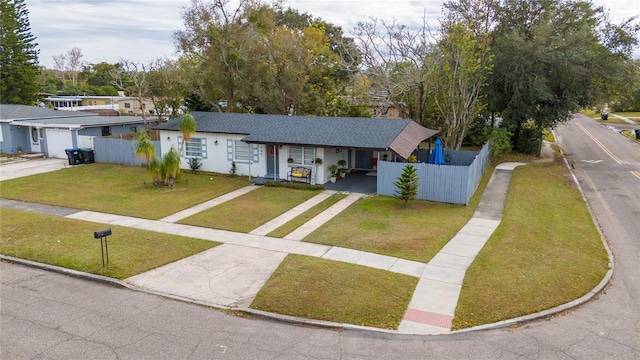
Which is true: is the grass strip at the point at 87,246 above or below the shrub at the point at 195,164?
below

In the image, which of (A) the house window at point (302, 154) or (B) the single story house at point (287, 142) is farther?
(A) the house window at point (302, 154)

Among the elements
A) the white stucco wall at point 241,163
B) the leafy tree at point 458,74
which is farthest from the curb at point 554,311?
the leafy tree at point 458,74

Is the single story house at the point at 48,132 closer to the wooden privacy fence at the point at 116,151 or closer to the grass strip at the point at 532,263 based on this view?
the wooden privacy fence at the point at 116,151

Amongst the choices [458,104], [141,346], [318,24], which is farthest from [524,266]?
[318,24]

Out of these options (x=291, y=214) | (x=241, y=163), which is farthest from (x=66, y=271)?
Answer: (x=241, y=163)

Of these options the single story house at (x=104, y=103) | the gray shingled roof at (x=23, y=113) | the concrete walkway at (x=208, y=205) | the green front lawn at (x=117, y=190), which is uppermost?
the single story house at (x=104, y=103)

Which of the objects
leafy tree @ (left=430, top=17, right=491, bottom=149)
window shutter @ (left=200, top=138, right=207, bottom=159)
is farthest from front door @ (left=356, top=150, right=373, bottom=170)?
window shutter @ (left=200, top=138, right=207, bottom=159)

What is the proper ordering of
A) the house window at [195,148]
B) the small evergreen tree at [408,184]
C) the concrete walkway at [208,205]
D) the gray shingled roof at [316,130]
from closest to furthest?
the concrete walkway at [208,205] < the small evergreen tree at [408,184] < the gray shingled roof at [316,130] < the house window at [195,148]

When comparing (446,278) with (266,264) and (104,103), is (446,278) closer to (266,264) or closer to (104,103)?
(266,264)
